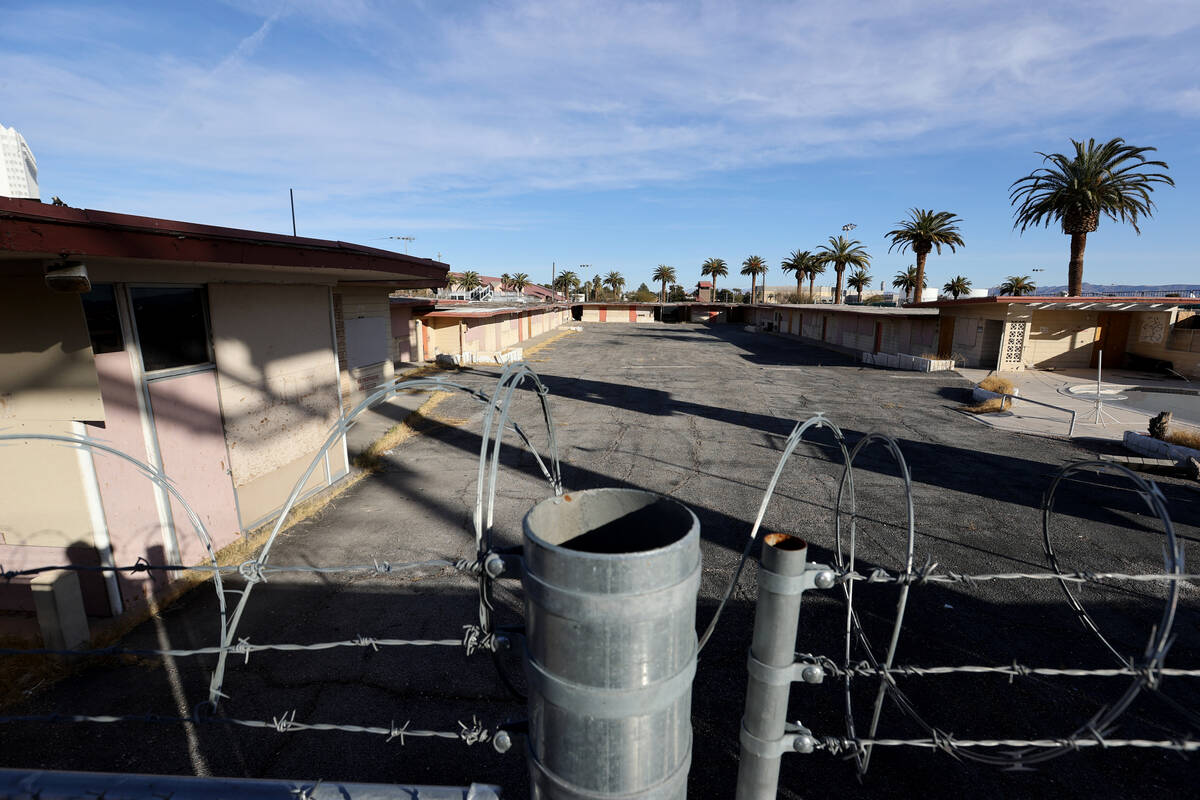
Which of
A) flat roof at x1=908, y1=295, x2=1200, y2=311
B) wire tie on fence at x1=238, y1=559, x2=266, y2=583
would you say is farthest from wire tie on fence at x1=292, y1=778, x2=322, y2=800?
flat roof at x1=908, y1=295, x2=1200, y2=311

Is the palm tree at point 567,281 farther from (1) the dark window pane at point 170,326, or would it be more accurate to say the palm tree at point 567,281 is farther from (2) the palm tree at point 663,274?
(1) the dark window pane at point 170,326

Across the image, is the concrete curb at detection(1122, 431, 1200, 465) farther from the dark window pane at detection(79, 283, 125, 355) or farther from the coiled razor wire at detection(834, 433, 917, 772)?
the dark window pane at detection(79, 283, 125, 355)

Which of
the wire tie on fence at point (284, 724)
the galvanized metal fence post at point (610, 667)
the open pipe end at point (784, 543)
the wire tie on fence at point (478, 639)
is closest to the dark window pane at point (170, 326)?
the wire tie on fence at point (284, 724)

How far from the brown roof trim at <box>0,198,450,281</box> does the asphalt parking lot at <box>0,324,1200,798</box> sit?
13.2 ft

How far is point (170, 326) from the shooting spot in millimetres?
7363

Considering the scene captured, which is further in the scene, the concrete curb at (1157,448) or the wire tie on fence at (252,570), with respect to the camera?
the concrete curb at (1157,448)

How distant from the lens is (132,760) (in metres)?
4.51

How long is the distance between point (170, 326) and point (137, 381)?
0.98 meters

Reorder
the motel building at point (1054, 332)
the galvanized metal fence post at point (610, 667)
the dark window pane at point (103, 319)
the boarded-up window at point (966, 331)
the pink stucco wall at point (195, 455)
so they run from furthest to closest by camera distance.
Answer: the boarded-up window at point (966, 331), the motel building at point (1054, 332), the pink stucco wall at point (195, 455), the dark window pane at point (103, 319), the galvanized metal fence post at point (610, 667)

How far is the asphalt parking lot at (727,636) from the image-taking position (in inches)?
174

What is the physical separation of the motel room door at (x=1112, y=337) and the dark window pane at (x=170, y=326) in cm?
3691

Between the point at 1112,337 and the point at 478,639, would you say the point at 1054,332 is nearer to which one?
the point at 1112,337

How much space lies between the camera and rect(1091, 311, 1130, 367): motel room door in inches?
1129

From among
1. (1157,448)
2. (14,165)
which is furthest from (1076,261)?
(14,165)
